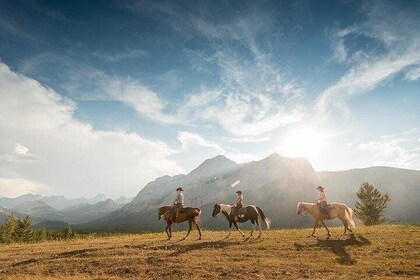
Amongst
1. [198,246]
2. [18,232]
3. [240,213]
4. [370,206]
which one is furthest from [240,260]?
[18,232]

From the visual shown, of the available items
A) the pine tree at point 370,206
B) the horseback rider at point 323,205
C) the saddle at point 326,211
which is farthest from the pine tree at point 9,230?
the saddle at point 326,211

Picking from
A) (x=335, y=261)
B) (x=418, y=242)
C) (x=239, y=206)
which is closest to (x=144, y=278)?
(x=335, y=261)

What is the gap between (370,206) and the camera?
212 feet

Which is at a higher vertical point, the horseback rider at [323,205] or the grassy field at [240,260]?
the horseback rider at [323,205]

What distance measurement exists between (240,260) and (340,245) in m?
7.15

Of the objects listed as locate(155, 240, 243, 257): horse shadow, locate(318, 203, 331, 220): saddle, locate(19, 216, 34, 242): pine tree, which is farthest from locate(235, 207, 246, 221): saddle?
locate(19, 216, 34, 242): pine tree

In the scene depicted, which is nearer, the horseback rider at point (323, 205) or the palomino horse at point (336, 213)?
the palomino horse at point (336, 213)

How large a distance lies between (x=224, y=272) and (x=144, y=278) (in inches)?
155

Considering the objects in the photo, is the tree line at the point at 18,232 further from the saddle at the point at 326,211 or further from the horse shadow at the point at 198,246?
the saddle at the point at 326,211

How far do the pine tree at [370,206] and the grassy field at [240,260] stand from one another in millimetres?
45880

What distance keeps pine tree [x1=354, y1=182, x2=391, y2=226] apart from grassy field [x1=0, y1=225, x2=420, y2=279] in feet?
151

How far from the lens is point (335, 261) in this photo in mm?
16781

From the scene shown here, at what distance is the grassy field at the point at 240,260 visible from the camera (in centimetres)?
1525

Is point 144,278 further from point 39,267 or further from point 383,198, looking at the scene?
point 383,198
